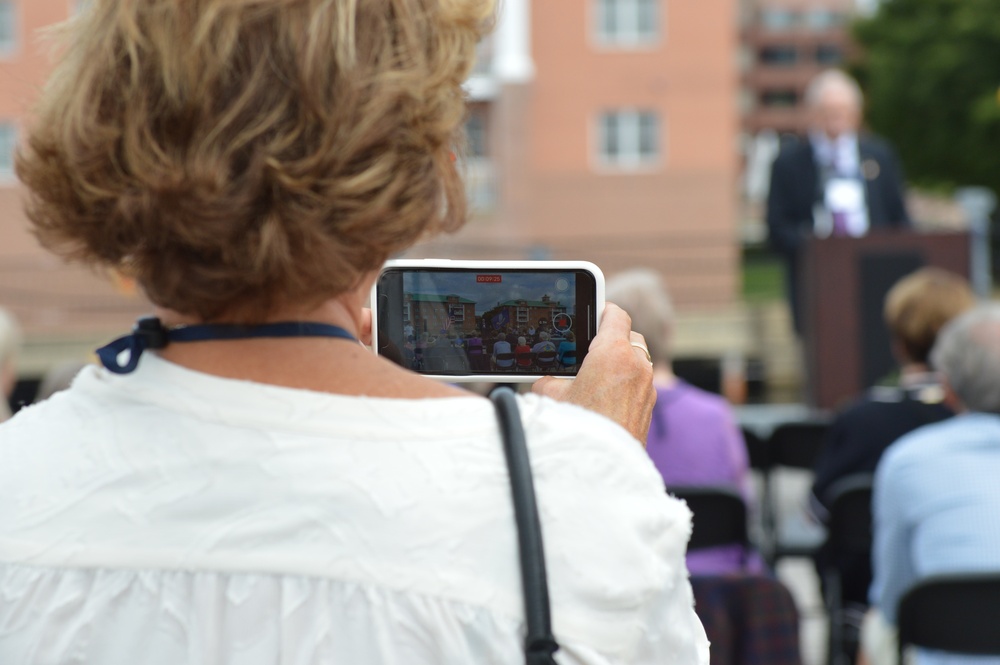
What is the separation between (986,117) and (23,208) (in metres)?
34.1

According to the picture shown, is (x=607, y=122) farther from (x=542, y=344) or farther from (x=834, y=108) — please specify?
(x=542, y=344)

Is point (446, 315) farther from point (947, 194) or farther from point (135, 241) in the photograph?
point (947, 194)

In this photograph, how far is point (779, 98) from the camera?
91.6 meters

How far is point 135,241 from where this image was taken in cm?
101

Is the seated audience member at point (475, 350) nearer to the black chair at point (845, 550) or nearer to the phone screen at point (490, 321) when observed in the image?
the phone screen at point (490, 321)

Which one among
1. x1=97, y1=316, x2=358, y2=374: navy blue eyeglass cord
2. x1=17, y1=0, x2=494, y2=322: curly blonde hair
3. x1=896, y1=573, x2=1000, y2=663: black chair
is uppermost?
x1=17, y1=0, x2=494, y2=322: curly blonde hair

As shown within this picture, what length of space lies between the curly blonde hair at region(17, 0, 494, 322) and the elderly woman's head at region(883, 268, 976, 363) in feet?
11.5

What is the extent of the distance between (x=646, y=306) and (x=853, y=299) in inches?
127

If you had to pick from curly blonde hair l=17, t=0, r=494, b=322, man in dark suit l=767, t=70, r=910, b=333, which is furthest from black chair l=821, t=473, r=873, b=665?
curly blonde hair l=17, t=0, r=494, b=322

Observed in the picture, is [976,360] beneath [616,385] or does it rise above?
beneath

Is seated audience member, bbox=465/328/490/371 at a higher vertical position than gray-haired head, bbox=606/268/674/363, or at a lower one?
higher

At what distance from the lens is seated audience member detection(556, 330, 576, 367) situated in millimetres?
1308

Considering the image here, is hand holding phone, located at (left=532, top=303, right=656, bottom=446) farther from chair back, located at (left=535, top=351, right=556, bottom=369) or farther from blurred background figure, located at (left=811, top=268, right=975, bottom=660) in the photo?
blurred background figure, located at (left=811, top=268, right=975, bottom=660)

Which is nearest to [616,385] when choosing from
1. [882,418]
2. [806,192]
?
[882,418]
